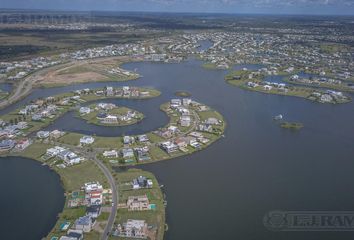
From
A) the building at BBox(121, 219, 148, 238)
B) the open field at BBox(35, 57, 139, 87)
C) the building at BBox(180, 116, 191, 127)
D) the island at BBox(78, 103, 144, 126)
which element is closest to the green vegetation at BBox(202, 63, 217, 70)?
the open field at BBox(35, 57, 139, 87)

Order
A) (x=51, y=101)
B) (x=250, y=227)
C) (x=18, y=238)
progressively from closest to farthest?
(x=18, y=238) → (x=250, y=227) → (x=51, y=101)

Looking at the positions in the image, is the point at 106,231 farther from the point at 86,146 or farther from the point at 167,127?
the point at 167,127

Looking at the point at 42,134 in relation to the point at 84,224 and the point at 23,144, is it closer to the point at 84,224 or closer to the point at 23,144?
the point at 23,144

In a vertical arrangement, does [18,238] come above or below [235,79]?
below

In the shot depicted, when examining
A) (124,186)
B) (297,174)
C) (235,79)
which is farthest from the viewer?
(235,79)

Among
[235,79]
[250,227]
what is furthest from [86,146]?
[235,79]

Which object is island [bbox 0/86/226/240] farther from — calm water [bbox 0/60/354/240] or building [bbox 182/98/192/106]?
calm water [bbox 0/60/354/240]
